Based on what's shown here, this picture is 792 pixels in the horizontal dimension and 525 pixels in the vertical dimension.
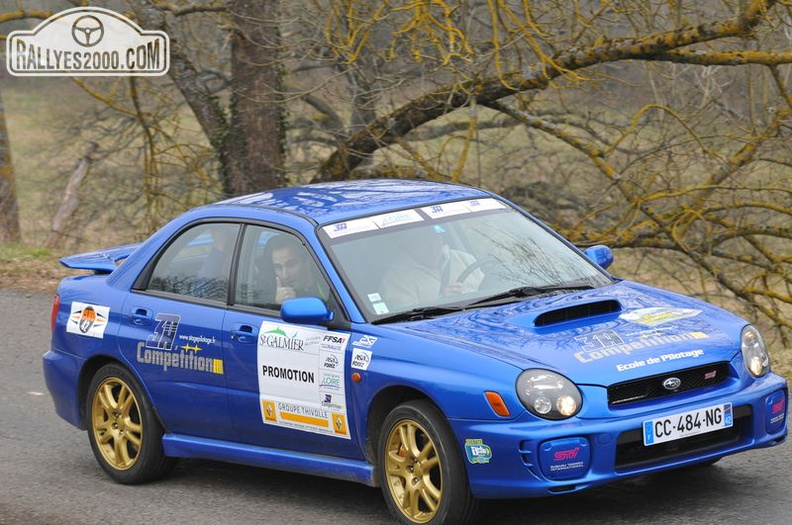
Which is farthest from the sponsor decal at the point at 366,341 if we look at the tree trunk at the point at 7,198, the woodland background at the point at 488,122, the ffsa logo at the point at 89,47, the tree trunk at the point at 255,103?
the tree trunk at the point at 7,198

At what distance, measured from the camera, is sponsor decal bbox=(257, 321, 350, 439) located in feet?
19.1

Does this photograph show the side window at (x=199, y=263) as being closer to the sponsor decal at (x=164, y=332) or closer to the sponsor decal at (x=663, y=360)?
the sponsor decal at (x=164, y=332)

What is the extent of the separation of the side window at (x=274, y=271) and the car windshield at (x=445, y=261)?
16cm

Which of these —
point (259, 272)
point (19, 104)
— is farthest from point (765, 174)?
point (19, 104)

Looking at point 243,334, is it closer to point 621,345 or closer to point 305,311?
point 305,311

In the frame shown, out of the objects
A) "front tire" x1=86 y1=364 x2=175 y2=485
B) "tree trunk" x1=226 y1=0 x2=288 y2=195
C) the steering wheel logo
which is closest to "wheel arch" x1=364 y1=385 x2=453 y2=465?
"front tire" x1=86 y1=364 x2=175 y2=485

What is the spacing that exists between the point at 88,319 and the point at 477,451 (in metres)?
2.99

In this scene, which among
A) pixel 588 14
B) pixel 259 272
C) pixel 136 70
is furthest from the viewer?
pixel 136 70

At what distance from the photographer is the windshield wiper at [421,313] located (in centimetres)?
584

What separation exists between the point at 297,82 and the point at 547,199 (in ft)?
12.4

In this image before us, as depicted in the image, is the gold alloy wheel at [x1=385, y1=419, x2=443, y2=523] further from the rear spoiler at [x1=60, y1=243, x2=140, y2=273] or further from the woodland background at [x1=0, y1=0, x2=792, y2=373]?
the woodland background at [x1=0, y1=0, x2=792, y2=373]

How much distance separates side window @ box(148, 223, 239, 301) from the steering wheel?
4.06 ft

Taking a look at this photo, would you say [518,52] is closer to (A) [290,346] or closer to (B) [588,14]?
(B) [588,14]

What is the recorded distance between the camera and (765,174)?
514 inches
